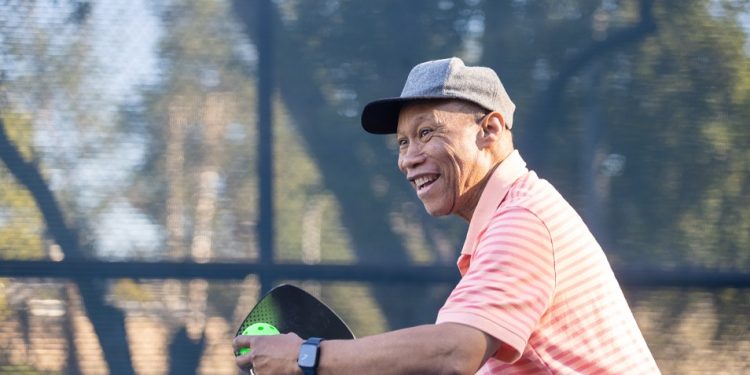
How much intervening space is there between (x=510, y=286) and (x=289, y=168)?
182cm

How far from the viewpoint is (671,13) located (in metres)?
3.91

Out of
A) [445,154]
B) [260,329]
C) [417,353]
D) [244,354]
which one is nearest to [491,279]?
Answer: [417,353]

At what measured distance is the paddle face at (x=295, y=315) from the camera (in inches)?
→ 106

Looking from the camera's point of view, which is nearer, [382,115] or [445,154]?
[445,154]

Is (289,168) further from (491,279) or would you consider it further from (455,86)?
(491,279)

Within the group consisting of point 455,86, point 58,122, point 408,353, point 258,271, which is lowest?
point 258,271

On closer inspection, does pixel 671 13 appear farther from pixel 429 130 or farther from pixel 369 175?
pixel 429 130

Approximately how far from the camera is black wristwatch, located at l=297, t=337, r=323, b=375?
2.24 meters

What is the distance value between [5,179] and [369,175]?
1.27 m

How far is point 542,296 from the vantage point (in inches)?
86.3

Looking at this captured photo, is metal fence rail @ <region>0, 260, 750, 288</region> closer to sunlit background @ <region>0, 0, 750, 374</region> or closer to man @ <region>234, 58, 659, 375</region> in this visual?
sunlit background @ <region>0, 0, 750, 374</region>

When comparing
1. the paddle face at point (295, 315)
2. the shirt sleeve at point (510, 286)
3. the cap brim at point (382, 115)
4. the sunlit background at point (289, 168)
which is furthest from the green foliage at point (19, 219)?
the shirt sleeve at point (510, 286)

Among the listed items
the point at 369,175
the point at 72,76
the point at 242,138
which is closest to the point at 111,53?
the point at 72,76

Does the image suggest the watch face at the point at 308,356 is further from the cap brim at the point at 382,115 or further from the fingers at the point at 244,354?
the cap brim at the point at 382,115
